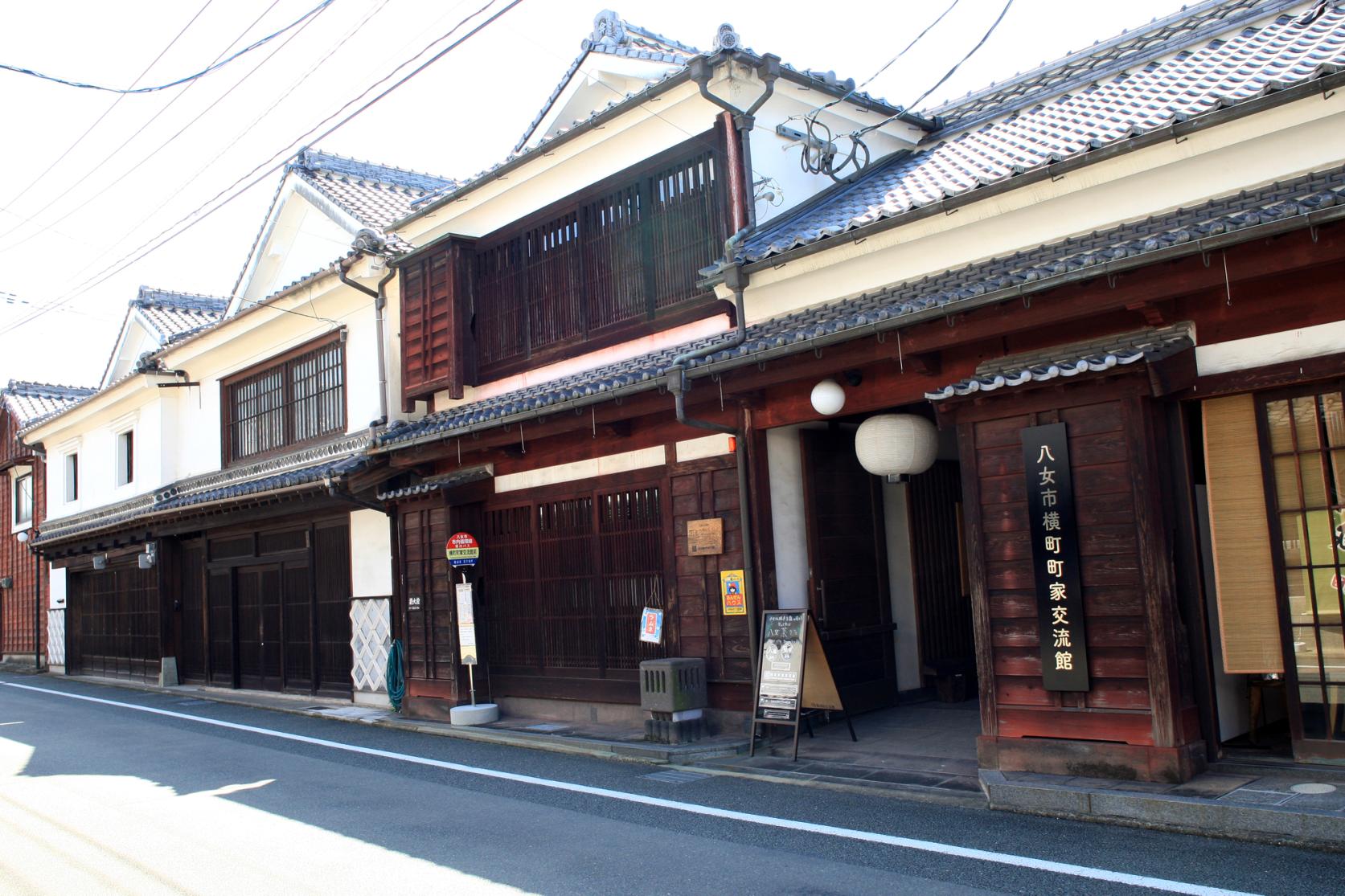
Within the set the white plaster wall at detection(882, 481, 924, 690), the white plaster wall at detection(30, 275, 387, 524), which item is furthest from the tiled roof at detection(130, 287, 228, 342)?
the white plaster wall at detection(882, 481, 924, 690)

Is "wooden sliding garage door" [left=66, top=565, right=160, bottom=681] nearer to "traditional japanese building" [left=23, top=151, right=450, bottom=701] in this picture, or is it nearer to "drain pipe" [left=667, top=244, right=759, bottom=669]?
"traditional japanese building" [left=23, top=151, right=450, bottom=701]

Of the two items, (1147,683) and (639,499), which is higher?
(639,499)

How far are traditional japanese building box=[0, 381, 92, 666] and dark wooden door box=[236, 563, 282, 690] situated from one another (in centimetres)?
1081

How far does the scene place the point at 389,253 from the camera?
16.2 m

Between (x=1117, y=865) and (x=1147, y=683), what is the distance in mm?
1756

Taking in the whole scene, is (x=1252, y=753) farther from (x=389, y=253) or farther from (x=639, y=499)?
(x=389, y=253)

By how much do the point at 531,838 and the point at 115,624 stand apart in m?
21.8

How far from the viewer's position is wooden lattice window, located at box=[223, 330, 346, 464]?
1820 centimetres

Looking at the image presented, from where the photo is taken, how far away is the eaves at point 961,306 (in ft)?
21.2

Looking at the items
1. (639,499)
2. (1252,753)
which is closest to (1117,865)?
(1252,753)

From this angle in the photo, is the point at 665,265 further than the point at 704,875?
Yes

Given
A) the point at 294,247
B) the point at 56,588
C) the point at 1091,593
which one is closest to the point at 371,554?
the point at 294,247

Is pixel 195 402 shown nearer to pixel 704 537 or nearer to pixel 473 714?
pixel 473 714

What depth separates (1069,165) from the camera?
8500 millimetres
